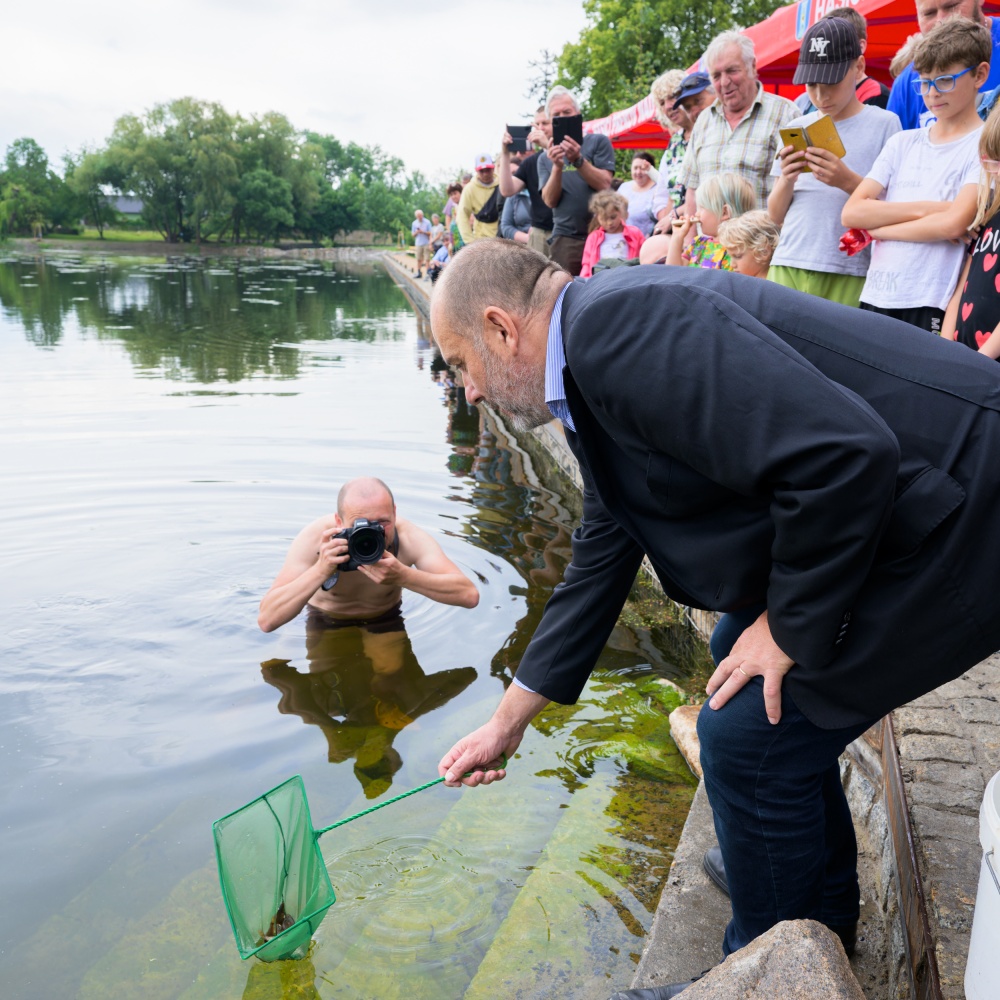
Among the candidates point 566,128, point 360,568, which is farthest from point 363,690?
point 566,128

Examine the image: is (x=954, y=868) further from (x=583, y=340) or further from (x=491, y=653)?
(x=491, y=653)

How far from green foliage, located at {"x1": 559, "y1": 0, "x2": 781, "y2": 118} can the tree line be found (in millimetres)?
46981

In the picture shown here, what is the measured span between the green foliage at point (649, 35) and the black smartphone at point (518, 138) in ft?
67.5

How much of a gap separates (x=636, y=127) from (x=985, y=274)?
37.4ft

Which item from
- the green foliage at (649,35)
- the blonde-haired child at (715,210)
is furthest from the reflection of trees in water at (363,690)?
the green foliage at (649,35)

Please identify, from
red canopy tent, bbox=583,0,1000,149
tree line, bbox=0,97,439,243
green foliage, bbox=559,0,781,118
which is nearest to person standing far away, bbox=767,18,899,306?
red canopy tent, bbox=583,0,1000,149

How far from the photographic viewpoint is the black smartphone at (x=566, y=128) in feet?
23.7

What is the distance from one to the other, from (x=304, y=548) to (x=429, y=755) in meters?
1.33

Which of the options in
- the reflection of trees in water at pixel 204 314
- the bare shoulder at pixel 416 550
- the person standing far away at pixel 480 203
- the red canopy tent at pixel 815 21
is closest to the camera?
the bare shoulder at pixel 416 550

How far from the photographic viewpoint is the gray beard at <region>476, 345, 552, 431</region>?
189 centimetres

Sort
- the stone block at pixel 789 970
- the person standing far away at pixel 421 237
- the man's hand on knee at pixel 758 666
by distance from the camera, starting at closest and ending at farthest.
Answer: the stone block at pixel 789 970 < the man's hand on knee at pixel 758 666 < the person standing far away at pixel 421 237

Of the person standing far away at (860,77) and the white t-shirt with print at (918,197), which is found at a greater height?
the person standing far away at (860,77)

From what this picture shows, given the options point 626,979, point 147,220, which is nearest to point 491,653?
point 626,979

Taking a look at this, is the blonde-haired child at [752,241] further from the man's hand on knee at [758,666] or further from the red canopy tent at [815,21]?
the man's hand on knee at [758,666]
